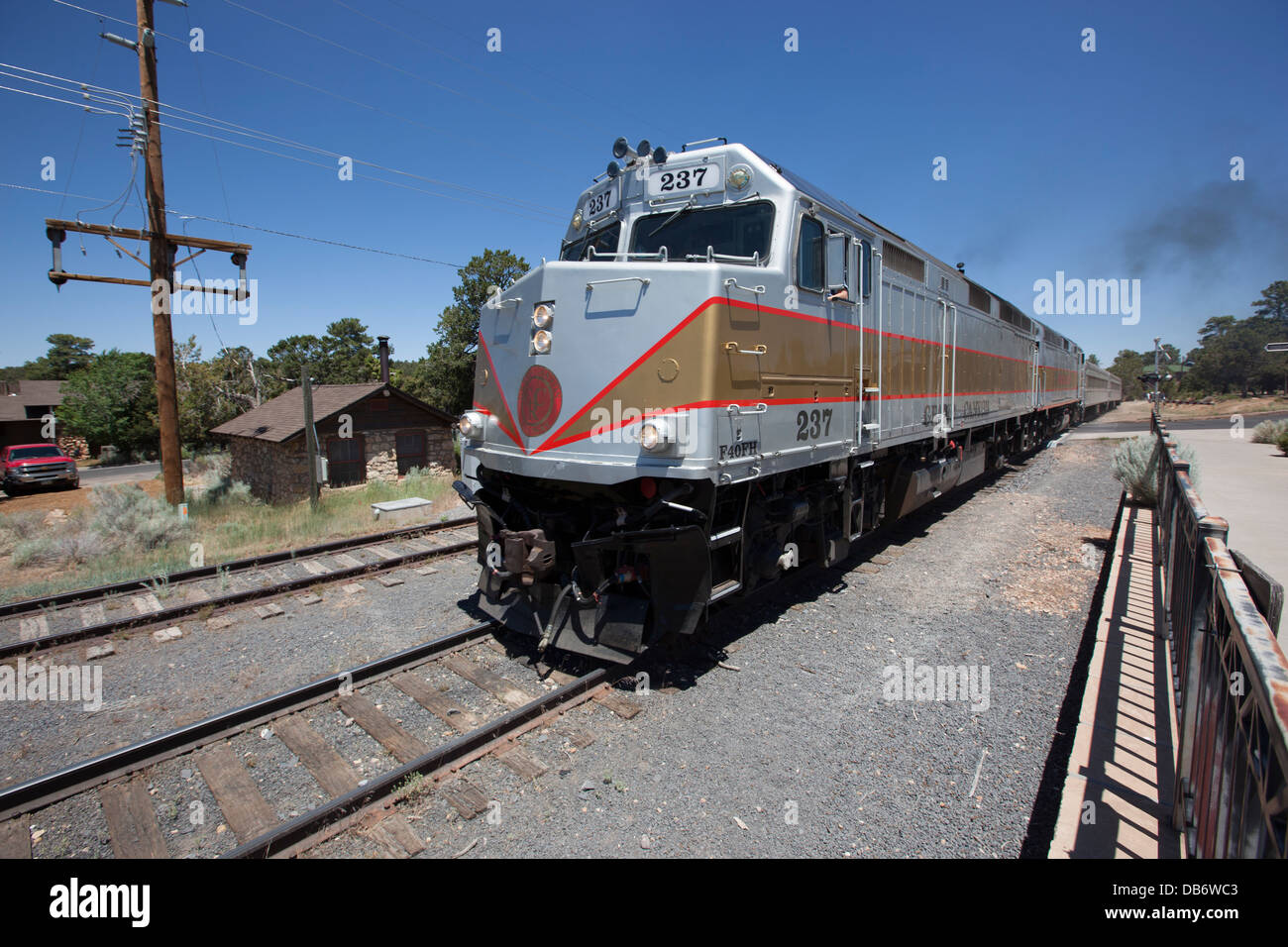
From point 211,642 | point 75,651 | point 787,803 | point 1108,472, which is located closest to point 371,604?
point 211,642

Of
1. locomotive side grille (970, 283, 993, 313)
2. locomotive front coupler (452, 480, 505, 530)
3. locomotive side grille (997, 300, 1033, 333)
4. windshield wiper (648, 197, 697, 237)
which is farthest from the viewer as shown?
locomotive side grille (997, 300, 1033, 333)

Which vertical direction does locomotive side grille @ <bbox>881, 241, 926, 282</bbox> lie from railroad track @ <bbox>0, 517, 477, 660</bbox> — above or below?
above

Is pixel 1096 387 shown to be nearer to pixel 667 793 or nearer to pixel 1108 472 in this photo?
pixel 1108 472

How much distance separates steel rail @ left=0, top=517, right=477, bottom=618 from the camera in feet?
23.2

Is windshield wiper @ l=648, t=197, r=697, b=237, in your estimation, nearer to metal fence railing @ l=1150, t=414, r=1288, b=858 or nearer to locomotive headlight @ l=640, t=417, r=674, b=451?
locomotive headlight @ l=640, t=417, r=674, b=451

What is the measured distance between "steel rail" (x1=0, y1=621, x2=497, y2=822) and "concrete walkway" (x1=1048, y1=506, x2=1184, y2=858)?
193 inches

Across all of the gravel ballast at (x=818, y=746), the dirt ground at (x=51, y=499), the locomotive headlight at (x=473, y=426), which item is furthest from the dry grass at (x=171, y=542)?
the dirt ground at (x=51, y=499)

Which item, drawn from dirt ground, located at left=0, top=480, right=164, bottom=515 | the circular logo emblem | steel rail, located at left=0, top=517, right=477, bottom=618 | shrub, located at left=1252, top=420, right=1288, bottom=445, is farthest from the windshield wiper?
dirt ground, located at left=0, top=480, right=164, bottom=515

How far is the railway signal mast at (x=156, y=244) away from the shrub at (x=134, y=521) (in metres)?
0.81

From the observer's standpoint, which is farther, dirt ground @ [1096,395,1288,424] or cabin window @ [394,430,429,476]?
dirt ground @ [1096,395,1288,424]

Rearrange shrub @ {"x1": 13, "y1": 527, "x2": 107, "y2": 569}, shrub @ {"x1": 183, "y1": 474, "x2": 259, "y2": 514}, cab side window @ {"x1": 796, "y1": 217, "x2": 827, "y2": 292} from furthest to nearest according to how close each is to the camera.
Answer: shrub @ {"x1": 183, "y1": 474, "x2": 259, "y2": 514} < shrub @ {"x1": 13, "y1": 527, "x2": 107, "y2": 569} < cab side window @ {"x1": 796, "y1": 217, "x2": 827, "y2": 292}

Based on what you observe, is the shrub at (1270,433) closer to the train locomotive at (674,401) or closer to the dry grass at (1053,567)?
the dry grass at (1053,567)

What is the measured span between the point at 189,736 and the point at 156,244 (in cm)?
1378

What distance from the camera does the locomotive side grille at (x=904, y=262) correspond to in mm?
7699
